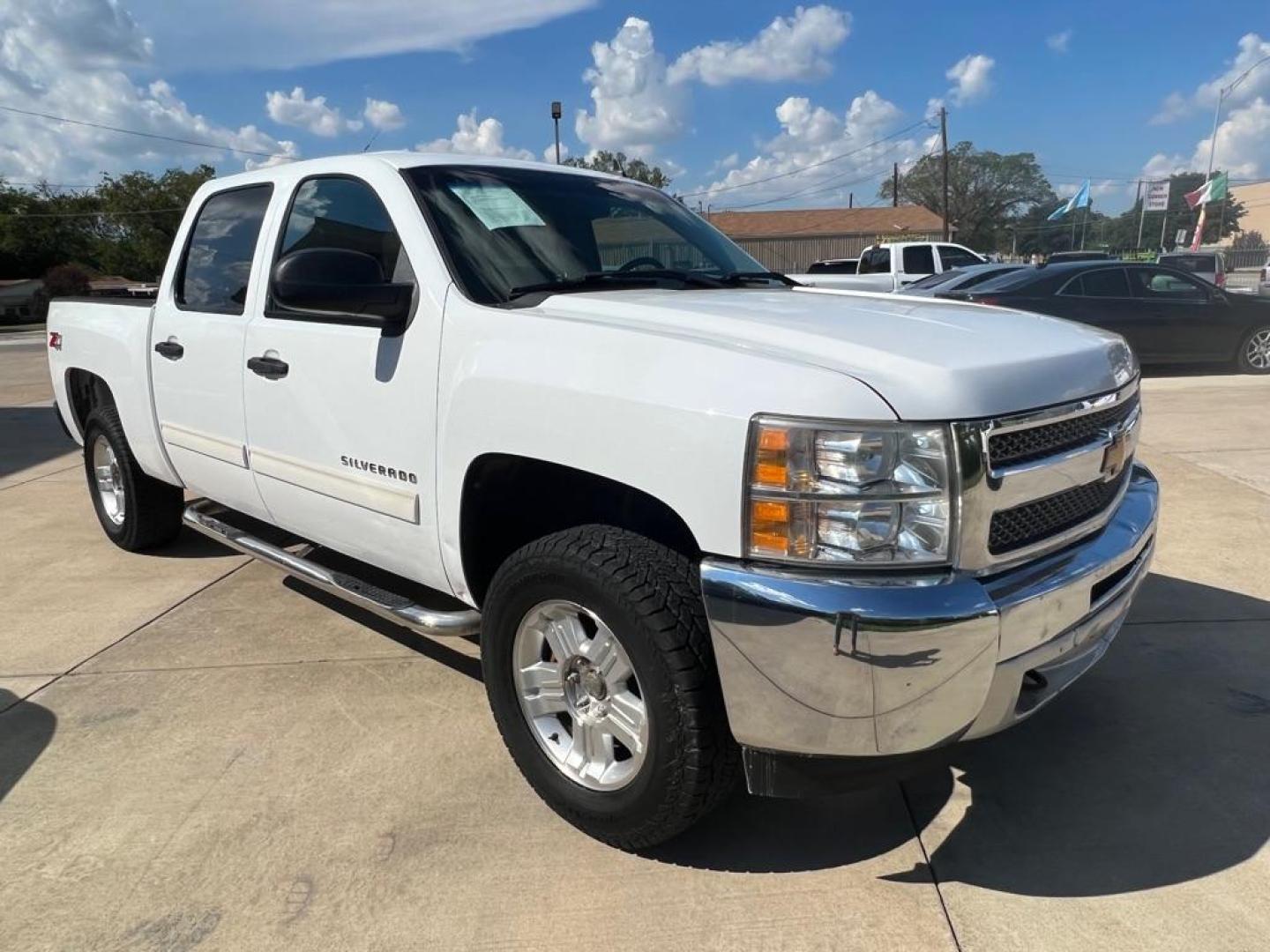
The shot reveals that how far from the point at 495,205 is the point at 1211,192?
1825 inches

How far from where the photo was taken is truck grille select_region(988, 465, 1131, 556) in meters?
2.19

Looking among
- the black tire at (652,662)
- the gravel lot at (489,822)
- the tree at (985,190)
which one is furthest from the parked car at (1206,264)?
the tree at (985,190)

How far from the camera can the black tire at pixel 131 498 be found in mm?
4887

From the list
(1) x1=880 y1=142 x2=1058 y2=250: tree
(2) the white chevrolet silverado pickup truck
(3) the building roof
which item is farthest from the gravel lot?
(1) x1=880 y1=142 x2=1058 y2=250: tree

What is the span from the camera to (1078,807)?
2738 millimetres

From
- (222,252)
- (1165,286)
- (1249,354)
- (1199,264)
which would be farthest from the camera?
(1199,264)

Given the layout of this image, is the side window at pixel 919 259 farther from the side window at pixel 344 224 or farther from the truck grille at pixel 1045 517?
the truck grille at pixel 1045 517

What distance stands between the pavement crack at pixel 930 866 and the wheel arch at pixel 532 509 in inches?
38.3

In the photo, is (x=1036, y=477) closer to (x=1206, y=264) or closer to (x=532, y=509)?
(x=532, y=509)

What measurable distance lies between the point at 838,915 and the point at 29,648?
3632 millimetres

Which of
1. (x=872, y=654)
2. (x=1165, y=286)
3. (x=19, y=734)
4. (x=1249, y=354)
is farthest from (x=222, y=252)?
(x=1249, y=354)

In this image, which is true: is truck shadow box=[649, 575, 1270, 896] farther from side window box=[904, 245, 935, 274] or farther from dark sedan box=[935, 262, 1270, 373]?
side window box=[904, 245, 935, 274]

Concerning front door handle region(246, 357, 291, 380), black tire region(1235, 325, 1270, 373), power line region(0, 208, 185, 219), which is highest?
power line region(0, 208, 185, 219)

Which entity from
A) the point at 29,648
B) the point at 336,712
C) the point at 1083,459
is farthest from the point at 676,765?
the point at 29,648
